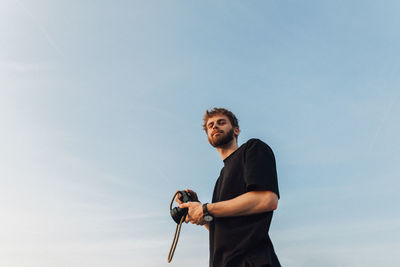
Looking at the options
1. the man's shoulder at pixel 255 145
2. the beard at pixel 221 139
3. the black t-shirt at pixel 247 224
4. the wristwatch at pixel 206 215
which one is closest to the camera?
the black t-shirt at pixel 247 224

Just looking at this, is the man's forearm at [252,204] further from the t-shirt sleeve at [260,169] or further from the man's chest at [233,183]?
the man's chest at [233,183]

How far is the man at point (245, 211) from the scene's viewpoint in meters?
3.87

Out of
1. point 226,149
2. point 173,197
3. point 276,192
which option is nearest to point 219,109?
point 226,149

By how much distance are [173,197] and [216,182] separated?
0.74m

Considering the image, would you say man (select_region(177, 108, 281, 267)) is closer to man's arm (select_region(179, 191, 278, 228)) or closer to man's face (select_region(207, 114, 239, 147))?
man's arm (select_region(179, 191, 278, 228))

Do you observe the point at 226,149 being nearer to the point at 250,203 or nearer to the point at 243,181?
the point at 243,181

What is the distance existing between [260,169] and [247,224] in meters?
0.66

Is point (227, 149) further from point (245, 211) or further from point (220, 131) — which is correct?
point (245, 211)

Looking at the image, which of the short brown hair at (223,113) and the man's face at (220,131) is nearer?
the man's face at (220,131)

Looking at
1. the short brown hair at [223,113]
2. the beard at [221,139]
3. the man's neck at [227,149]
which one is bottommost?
the man's neck at [227,149]

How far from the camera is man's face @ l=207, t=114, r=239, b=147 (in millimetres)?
5113

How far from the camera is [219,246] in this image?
13.6 ft

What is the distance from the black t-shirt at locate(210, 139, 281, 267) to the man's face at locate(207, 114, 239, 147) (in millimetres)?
641

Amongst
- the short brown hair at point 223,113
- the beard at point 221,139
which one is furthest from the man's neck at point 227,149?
the short brown hair at point 223,113
